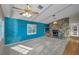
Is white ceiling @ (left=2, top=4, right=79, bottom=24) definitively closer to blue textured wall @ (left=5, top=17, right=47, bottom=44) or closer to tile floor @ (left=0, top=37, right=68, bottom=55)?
blue textured wall @ (left=5, top=17, right=47, bottom=44)

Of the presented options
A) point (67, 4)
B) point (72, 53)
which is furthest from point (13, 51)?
point (67, 4)

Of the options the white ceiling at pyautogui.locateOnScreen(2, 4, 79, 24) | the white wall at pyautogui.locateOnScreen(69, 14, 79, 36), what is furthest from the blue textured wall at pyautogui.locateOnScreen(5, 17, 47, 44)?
the white wall at pyautogui.locateOnScreen(69, 14, 79, 36)

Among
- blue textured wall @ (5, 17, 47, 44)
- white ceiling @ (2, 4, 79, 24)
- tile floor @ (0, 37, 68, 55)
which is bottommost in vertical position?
tile floor @ (0, 37, 68, 55)

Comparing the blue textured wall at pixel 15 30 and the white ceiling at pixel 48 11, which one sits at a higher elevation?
the white ceiling at pixel 48 11

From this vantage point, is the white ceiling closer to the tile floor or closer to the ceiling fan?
the ceiling fan

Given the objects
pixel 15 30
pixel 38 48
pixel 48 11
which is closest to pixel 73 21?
pixel 48 11

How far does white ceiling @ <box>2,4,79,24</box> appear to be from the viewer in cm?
198

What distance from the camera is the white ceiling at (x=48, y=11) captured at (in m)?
1.98

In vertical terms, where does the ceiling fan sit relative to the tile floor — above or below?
above

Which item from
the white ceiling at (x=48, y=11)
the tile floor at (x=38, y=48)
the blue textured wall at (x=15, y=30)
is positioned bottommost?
the tile floor at (x=38, y=48)

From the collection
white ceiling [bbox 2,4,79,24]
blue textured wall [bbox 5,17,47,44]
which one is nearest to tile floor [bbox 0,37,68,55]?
blue textured wall [bbox 5,17,47,44]

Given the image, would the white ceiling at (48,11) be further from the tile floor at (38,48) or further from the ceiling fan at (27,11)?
the tile floor at (38,48)

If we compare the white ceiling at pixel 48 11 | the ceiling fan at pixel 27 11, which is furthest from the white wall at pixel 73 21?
the ceiling fan at pixel 27 11
